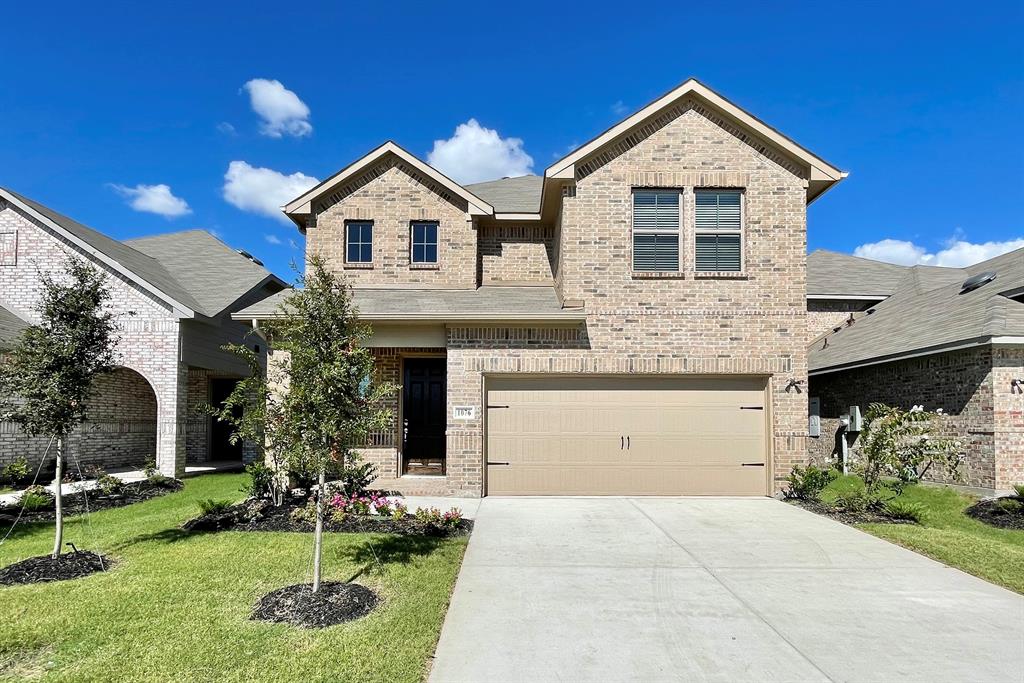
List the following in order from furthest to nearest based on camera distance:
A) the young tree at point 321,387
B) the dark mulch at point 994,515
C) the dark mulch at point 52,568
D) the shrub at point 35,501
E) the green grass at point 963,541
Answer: the shrub at point 35,501, the dark mulch at point 994,515, the green grass at point 963,541, the dark mulch at point 52,568, the young tree at point 321,387

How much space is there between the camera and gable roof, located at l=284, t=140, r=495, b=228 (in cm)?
1291

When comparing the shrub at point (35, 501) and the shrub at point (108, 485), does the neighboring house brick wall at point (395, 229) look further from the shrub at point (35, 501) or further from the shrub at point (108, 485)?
the shrub at point (35, 501)

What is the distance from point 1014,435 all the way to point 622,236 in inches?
302

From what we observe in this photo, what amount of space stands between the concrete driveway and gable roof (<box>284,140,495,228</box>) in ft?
24.4

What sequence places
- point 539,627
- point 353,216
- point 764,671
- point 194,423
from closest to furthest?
1. point 764,671
2. point 539,627
3. point 353,216
4. point 194,423

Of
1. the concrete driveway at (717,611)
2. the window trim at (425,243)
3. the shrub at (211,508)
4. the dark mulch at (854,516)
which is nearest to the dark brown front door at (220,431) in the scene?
the window trim at (425,243)

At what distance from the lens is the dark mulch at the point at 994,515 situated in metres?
8.55

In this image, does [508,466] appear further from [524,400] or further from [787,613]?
[787,613]

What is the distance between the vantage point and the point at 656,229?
442 inches

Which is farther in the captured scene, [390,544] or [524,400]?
[524,400]

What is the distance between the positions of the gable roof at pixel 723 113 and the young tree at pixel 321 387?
22.3ft

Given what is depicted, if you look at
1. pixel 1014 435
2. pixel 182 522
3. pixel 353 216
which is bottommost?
pixel 182 522

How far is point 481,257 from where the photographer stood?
13656 mm

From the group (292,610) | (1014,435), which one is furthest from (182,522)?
(1014,435)
